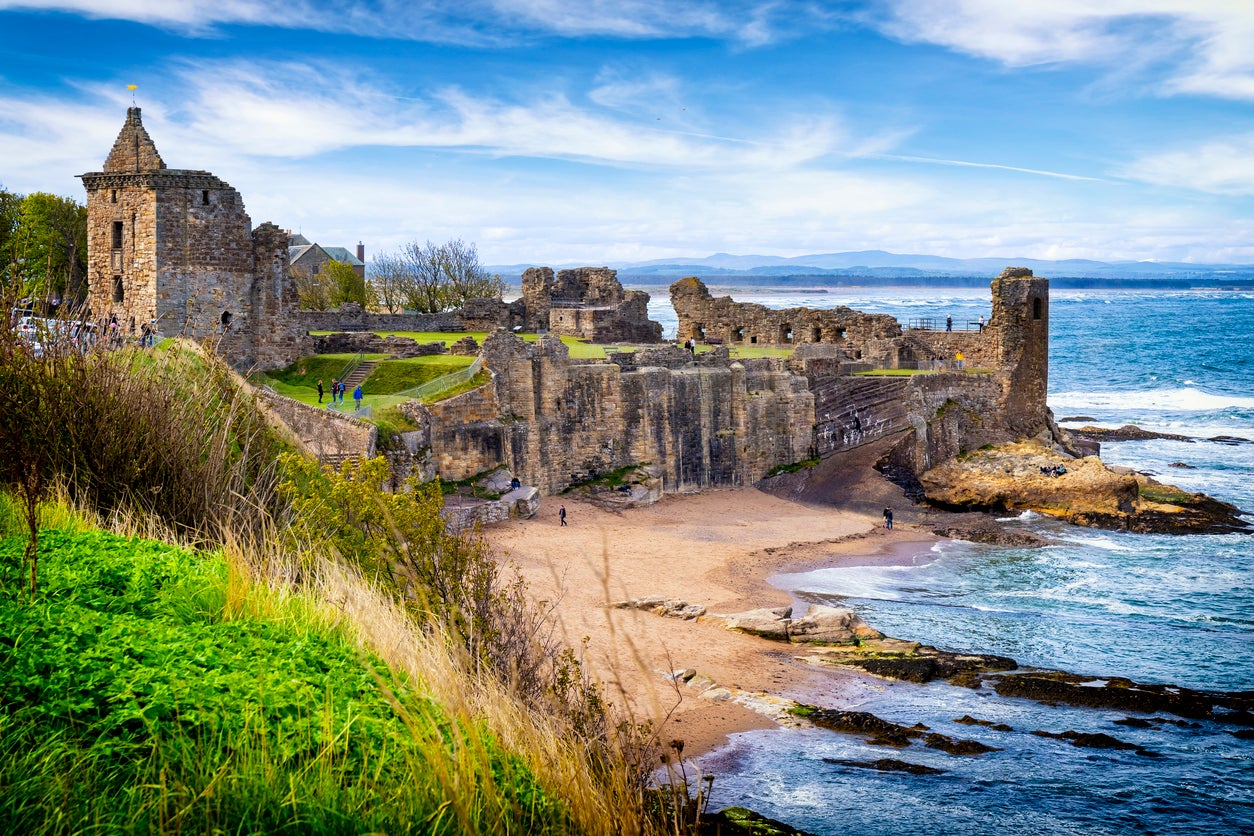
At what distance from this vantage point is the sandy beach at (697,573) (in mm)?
18719

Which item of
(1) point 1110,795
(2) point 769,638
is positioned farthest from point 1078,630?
(1) point 1110,795

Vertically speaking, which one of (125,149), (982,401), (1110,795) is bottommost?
(1110,795)

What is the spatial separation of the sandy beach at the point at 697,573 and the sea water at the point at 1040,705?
0.85m

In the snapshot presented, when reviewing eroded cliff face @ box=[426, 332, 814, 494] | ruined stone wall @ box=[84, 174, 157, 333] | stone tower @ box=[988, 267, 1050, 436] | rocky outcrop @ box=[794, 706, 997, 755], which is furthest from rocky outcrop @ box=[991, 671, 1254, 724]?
A: stone tower @ box=[988, 267, 1050, 436]

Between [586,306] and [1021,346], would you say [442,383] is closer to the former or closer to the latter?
[586,306]

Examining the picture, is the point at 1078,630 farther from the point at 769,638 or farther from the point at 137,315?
the point at 137,315

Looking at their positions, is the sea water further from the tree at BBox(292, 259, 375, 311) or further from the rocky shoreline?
the tree at BBox(292, 259, 375, 311)

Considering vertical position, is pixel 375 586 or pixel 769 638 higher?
pixel 375 586

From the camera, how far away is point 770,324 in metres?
48.0

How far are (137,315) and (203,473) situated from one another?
20.4m

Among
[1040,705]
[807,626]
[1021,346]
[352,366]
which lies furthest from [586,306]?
[1040,705]

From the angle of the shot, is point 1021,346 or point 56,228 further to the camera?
point 1021,346

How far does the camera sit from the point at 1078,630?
23766 mm

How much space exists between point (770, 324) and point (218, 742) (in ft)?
142
